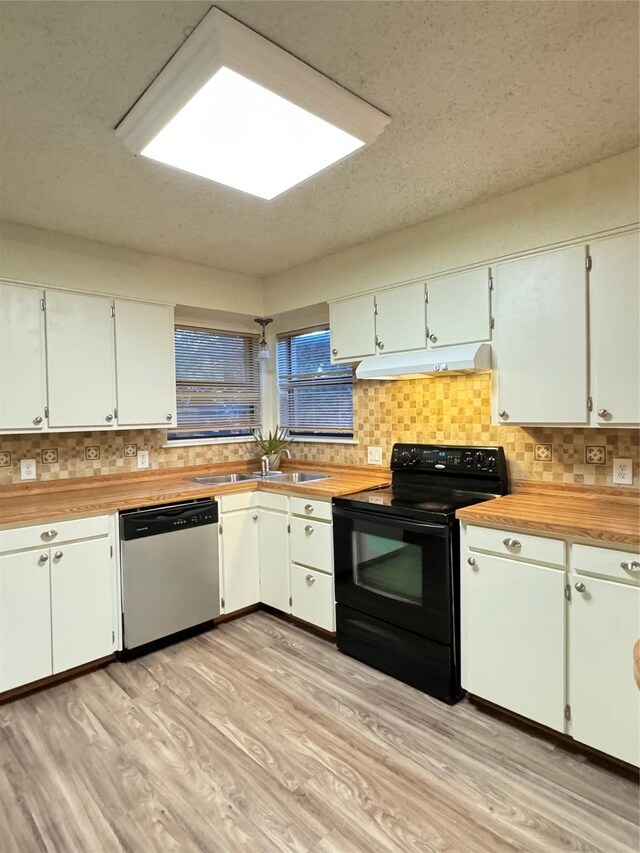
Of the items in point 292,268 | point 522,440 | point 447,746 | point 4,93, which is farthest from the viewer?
point 292,268

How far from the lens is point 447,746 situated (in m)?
1.95

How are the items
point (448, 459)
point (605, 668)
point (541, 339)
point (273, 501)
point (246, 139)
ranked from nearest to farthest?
point (246, 139), point (605, 668), point (541, 339), point (448, 459), point (273, 501)

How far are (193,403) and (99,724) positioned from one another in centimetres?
214

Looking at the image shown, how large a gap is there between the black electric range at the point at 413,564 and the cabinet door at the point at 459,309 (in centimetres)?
62

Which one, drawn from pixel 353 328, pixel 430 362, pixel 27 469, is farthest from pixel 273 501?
pixel 27 469

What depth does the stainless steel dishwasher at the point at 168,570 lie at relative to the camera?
2.63m

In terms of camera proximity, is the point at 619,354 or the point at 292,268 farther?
the point at 292,268

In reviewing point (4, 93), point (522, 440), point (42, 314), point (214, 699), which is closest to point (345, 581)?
point (214, 699)

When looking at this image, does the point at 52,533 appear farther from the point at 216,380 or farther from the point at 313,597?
the point at 216,380

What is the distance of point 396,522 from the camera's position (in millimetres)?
2352

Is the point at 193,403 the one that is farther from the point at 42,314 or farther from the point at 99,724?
the point at 99,724

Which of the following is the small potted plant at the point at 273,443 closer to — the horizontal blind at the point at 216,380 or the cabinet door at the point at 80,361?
the horizontal blind at the point at 216,380

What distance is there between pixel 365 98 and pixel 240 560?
2.60 meters

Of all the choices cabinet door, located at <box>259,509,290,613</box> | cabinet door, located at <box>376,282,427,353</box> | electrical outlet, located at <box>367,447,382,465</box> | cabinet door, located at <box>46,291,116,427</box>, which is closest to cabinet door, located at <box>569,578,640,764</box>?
cabinet door, located at <box>376,282,427,353</box>
